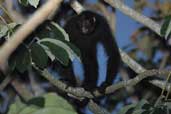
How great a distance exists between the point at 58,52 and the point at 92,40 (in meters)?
2.49

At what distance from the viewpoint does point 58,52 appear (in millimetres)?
1237

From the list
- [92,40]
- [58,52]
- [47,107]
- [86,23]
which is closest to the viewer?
[47,107]

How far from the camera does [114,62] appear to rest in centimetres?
334

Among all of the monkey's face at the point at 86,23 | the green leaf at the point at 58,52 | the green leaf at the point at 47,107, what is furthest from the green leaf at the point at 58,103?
the monkey's face at the point at 86,23

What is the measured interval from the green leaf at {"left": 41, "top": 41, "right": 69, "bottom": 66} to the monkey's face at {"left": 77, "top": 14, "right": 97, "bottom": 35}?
2018 mm

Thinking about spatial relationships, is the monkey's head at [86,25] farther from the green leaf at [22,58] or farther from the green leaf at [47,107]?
the green leaf at [47,107]

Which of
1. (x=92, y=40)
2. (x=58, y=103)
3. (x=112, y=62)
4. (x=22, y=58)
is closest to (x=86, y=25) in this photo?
(x=112, y=62)

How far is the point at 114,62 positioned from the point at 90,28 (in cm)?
27

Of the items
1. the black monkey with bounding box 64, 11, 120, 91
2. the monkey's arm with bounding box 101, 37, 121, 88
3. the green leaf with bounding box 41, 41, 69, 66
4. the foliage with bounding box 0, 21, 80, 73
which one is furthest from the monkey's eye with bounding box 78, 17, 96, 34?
the green leaf with bounding box 41, 41, 69, 66

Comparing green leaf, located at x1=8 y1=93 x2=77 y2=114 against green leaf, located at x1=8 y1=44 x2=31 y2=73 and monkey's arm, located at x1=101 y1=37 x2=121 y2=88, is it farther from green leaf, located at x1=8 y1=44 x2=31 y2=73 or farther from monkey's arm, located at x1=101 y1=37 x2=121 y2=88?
monkey's arm, located at x1=101 y1=37 x2=121 y2=88

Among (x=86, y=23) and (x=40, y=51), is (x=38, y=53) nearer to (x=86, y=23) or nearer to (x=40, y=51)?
(x=40, y=51)

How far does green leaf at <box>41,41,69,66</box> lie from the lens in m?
1.22

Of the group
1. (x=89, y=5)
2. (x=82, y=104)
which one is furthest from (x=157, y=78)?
(x=89, y=5)

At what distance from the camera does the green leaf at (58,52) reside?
1219 mm
